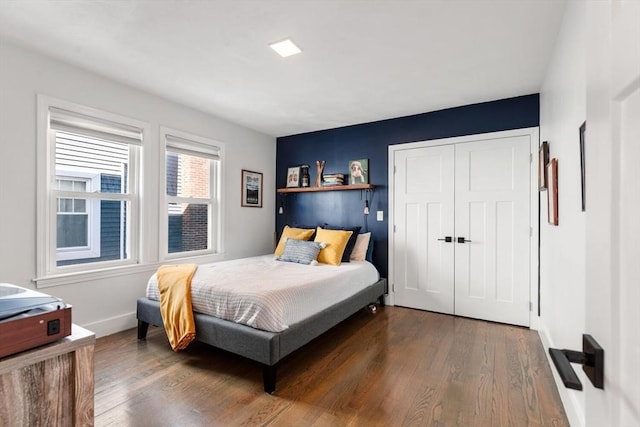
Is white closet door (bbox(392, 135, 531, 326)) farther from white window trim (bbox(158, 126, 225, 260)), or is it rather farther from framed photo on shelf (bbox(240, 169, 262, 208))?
white window trim (bbox(158, 126, 225, 260))

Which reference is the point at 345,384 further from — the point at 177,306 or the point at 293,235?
the point at 293,235

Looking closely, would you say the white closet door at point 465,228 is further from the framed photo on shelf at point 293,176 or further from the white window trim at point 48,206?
the white window trim at point 48,206

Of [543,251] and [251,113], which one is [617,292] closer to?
[543,251]

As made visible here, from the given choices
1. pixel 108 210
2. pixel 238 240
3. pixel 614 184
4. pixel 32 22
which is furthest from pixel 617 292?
pixel 238 240

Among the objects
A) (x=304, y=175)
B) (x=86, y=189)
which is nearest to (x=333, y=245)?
(x=304, y=175)

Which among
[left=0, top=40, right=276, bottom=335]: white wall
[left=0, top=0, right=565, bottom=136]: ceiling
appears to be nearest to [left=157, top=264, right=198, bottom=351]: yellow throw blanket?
[left=0, top=40, right=276, bottom=335]: white wall

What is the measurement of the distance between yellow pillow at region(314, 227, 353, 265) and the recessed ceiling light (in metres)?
2.17

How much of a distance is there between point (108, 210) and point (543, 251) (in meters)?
4.33

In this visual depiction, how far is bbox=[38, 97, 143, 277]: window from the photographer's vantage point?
266 centimetres

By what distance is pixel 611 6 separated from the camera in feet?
1.80

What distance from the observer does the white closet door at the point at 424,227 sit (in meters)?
3.75

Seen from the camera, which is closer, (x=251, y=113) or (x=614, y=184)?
(x=614, y=184)

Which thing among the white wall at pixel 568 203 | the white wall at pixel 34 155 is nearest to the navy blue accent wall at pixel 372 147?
the white wall at pixel 568 203

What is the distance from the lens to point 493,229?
3.50 m
